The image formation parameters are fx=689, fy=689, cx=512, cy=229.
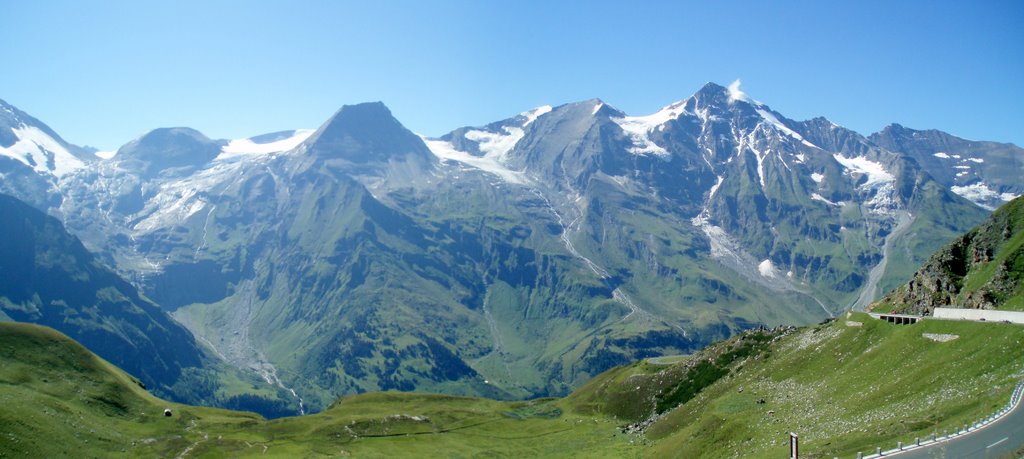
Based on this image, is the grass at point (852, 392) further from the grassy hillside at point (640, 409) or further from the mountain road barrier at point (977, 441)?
the mountain road barrier at point (977, 441)

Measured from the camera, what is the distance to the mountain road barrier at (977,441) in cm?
4747

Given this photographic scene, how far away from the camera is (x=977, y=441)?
49.2m

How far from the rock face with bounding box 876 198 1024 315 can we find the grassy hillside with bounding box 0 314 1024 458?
40.9ft

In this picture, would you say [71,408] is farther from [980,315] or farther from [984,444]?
[980,315]

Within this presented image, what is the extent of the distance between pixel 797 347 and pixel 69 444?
4734 inches

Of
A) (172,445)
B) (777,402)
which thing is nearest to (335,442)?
(172,445)

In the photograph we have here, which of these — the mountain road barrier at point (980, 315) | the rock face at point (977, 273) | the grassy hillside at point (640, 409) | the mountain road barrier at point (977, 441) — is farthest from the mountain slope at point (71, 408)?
the rock face at point (977, 273)

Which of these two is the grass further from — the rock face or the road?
the rock face

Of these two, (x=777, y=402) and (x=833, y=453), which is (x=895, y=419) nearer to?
(x=833, y=453)

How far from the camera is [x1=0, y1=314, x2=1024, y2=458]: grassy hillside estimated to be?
70.8 meters

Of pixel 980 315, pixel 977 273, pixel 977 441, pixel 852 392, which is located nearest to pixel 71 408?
pixel 852 392

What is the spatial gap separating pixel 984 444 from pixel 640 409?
3809 inches

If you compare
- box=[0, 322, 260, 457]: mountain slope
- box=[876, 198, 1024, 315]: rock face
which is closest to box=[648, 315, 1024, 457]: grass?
box=[876, 198, 1024, 315]: rock face

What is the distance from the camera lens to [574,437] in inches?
5290
